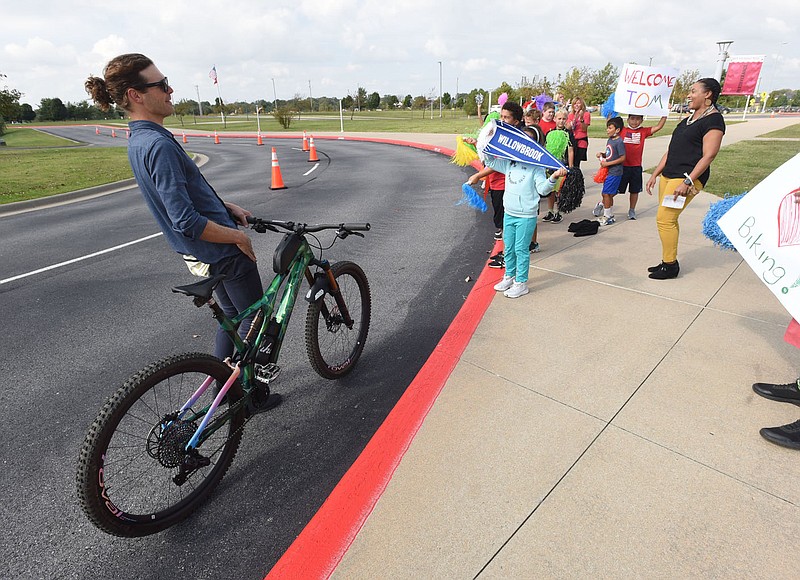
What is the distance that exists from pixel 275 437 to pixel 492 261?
3.45m

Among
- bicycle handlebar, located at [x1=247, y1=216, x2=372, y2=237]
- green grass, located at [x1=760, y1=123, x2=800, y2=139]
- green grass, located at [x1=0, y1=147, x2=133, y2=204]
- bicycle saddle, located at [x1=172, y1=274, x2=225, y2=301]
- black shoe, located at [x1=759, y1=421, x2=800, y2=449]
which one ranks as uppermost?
bicycle handlebar, located at [x1=247, y1=216, x2=372, y2=237]

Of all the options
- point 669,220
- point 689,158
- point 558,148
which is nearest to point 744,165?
point 558,148

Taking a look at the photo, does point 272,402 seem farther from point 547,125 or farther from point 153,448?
point 547,125

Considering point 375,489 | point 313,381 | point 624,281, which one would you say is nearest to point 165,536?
point 375,489

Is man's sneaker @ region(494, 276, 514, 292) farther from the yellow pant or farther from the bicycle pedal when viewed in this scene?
the bicycle pedal

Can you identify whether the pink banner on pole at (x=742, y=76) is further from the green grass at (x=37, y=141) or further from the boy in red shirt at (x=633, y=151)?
the green grass at (x=37, y=141)

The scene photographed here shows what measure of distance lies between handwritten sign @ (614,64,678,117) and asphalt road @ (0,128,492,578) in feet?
9.71

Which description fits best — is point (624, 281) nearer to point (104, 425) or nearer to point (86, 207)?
point (104, 425)

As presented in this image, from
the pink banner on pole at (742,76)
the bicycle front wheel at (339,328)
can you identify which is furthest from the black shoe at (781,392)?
the pink banner on pole at (742,76)

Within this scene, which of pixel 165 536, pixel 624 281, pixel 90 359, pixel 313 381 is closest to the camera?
pixel 165 536

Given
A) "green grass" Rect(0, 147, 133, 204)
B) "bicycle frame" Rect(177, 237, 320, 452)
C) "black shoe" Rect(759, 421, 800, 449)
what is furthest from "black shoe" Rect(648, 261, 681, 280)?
"green grass" Rect(0, 147, 133, 204)

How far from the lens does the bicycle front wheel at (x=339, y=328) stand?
10.0 feet

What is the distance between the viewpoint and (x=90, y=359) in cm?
379

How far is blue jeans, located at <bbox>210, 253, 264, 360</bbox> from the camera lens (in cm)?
262
